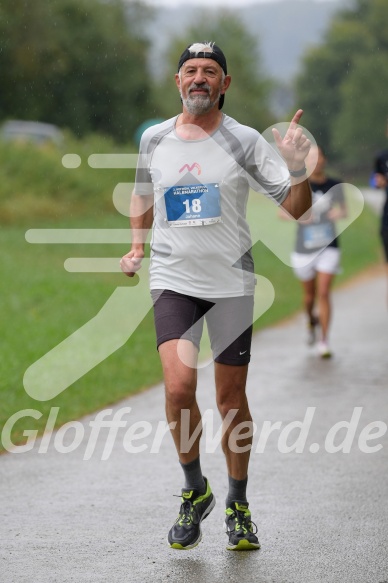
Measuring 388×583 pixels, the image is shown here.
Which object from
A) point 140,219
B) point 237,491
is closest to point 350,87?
point 140,219

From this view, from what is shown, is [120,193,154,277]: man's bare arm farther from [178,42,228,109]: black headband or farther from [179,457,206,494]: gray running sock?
[179,457,206,494]: gray running sock

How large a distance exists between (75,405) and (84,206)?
1039 inches

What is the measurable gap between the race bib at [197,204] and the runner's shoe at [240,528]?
1.32m

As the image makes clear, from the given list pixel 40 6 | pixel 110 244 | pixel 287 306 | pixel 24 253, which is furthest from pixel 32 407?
pixel 40 6

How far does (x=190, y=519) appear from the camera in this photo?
5.64 meters

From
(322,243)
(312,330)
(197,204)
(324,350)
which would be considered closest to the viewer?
(197,204)

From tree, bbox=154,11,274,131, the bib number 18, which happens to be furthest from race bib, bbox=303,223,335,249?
tree, bbox=154,11,274,131

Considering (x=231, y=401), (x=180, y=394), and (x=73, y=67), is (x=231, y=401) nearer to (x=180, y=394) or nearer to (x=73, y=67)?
(x=180, y=394)

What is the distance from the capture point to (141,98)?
67188mm

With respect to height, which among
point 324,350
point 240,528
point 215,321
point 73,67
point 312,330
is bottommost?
point 73,67

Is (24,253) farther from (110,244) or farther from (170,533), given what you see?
(170,533)

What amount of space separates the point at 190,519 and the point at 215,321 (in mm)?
900

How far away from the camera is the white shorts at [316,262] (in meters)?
12.5

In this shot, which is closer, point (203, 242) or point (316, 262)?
point (203, 242)
